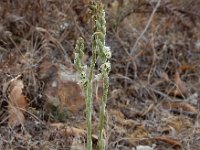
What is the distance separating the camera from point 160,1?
451cm

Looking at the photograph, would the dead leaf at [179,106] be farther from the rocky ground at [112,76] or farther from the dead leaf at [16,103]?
the dead leaf at [16,103]

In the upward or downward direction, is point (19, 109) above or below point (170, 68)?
below

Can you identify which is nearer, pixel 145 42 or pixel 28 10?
pixel 28 10

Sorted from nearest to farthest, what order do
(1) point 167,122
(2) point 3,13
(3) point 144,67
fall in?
(1) point 167,122, (2) point 3,13, (3) point 144,67

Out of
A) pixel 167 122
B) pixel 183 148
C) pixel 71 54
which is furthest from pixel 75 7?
pixel 183 148

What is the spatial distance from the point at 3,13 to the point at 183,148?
165 cm

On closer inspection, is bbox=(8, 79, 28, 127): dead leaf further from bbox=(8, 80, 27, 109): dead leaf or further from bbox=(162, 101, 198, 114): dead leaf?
bbox=(162, 101, 198, 114): dead leaf

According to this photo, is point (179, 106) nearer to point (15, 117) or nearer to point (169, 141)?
point (169, 141)

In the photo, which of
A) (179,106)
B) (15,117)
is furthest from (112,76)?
(15,117)

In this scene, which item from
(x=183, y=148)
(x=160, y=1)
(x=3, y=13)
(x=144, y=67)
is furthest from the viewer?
(x=160, y=1)

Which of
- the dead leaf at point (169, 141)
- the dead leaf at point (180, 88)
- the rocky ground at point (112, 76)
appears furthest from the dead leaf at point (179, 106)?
the dead leaf at point (169, 141)

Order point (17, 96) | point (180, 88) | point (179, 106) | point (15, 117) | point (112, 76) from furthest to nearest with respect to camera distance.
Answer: point (180, 88) → point (112, 76) → point (179, 106) → point (17, 96) → point (15, 117)

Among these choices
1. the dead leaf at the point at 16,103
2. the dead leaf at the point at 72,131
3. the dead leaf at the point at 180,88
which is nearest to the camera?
the dead leaf at the point at 72,131

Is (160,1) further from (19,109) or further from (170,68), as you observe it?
(19,109)
